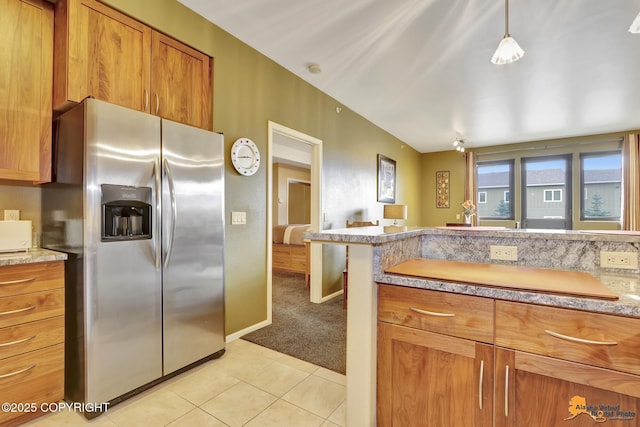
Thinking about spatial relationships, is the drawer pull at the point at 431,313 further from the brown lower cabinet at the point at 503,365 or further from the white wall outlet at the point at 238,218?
the white wall outlet at the point at 238,218

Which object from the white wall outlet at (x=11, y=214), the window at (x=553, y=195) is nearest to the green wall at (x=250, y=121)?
the white wall outlet at (x=11, y=214)

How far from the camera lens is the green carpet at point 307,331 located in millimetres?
2410

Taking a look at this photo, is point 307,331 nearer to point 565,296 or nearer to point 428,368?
point 428,368

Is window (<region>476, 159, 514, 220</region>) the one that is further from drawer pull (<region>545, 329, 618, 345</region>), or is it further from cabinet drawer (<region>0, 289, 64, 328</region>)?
cabinet drawer (<region>0, 289, 64, 328</region>)

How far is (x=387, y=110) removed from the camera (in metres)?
4.52

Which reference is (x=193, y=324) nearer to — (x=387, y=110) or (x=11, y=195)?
(x=11, y=195)

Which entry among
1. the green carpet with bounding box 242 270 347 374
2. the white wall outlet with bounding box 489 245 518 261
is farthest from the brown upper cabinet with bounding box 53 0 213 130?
the white wall outlet with bounding box 489 245 518 261

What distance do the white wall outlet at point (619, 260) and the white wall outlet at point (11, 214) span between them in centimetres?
327

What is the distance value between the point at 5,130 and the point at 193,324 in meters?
1.61

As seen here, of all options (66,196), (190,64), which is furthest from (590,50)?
(66,196)

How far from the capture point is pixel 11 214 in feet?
6.06

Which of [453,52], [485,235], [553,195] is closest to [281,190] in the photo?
[453,52]

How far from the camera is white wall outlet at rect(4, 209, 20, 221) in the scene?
1830mm

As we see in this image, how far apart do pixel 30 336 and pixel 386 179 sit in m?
5.08
